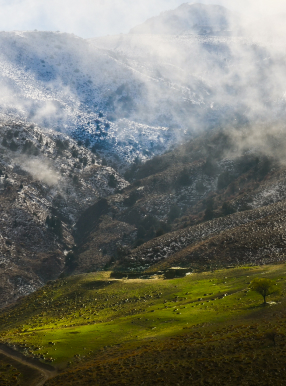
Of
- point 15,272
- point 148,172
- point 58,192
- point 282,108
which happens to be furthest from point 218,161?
point 15,272

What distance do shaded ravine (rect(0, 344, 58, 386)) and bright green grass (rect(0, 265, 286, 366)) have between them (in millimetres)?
1165

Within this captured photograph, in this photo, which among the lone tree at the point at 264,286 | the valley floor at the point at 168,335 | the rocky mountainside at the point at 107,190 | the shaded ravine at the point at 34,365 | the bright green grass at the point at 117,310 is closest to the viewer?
the valley floor at the point at 168,335

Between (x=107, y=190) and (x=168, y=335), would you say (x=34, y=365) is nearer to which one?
(x=168, y=335)

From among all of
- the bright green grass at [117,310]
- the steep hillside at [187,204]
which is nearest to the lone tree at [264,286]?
the bright green grass at [117,310]

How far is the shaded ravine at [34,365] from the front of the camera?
113ft

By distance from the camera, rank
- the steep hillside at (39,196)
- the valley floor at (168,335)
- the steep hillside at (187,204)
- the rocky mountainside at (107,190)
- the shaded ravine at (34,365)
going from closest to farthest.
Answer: the valley floor at (168,335), the shaded ravine at (34,365), the steep hillside at (187,204), the rocky mountainside at (107,190), the steep hillside at (39,196)

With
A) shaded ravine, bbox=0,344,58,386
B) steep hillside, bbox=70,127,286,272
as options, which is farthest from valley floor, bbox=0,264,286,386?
steep hillside, bbox=70,127,286,272

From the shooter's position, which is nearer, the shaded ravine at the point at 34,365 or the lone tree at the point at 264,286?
the shaded ravine at the point at 34,365

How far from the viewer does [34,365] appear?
37.5 metres

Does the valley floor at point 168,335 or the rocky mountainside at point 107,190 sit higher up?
the rocky mountainside at point 107,190

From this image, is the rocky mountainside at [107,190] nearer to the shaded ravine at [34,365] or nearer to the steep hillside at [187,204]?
the steep hillside at [187,204]

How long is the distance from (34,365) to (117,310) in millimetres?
21491

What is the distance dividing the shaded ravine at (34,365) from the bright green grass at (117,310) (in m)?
1.17

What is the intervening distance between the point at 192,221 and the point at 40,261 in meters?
52.7
